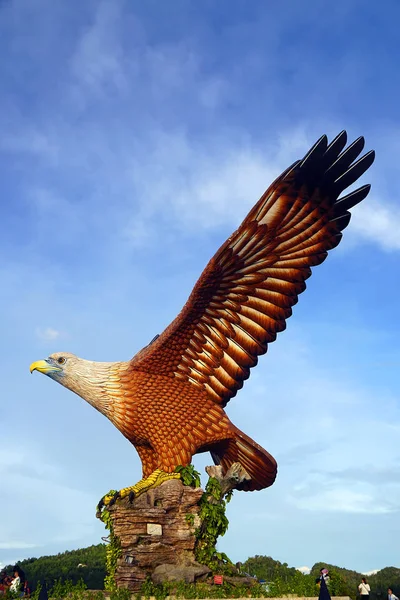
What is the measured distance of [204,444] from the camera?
11031mm

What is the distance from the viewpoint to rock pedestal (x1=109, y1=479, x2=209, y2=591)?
385 inches

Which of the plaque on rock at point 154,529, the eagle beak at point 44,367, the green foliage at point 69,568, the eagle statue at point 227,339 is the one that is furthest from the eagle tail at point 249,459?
the green foliage at point 69,568

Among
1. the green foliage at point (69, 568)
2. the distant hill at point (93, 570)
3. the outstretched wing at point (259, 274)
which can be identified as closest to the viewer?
the outstretched wing at point (259, 274)

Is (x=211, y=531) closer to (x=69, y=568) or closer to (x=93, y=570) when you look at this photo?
(x=93, y=570)

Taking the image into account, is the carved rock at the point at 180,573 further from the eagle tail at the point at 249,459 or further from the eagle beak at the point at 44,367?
the eagle beak at the point at 44,367

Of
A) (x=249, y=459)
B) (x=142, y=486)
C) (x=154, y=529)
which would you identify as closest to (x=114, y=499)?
(x=142, y=486)

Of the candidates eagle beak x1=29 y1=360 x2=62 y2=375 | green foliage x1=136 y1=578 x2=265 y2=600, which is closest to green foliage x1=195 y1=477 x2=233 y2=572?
green foliage x1=136 y1=578 x2=265 y2=600

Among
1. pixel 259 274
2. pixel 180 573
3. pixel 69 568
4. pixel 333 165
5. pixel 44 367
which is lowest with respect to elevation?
pixel 180 573

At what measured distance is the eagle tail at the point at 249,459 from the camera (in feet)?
36.7

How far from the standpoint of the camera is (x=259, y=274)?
36.0 feet

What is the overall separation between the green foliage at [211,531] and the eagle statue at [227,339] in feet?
2.46

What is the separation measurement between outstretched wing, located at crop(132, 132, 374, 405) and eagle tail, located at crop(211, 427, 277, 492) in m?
0.78

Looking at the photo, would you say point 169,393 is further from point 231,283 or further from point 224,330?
point 231,283

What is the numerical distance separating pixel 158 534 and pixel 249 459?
2.17 meters
